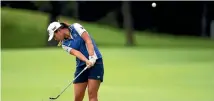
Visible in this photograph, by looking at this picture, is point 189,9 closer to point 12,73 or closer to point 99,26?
point 99,26

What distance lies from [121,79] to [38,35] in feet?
77.2

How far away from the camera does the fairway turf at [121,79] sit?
10.8 meters

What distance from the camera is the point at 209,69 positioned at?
54.6 feet

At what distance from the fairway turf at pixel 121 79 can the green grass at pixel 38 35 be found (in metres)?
14.5

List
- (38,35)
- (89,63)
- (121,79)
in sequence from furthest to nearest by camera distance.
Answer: (38,35) < (121,79) < (89,63)

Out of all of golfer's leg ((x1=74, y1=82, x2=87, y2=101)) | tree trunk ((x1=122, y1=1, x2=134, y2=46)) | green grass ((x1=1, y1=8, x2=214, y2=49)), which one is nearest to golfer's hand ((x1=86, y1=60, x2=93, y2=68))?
golfer's leg ((x1=74, y1=82, x2=87, y2=101))

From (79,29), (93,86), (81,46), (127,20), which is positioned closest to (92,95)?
(93,86)

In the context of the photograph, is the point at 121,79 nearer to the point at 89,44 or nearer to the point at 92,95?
the point at 92,95

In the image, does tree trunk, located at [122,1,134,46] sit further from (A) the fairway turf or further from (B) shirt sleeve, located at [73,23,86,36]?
(B) shirt sleeve, located at [73,23,86,36]

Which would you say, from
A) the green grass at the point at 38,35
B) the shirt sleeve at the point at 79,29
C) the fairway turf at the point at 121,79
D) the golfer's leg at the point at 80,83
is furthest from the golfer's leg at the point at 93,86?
the green grass at the point at 38,35

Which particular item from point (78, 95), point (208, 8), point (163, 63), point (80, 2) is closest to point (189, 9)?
point (208, 8)

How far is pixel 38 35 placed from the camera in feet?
122

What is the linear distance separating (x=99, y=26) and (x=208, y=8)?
25.2 ft

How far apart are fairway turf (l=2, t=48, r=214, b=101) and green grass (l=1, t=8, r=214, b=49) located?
1446cm
